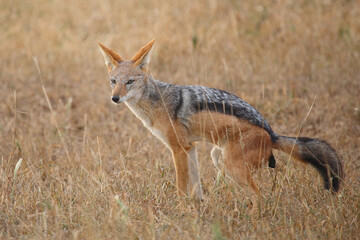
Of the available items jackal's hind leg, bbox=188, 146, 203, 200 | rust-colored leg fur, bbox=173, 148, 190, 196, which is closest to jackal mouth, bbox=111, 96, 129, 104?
rust-colored leg fur, bbox=173, 148, 190, 196

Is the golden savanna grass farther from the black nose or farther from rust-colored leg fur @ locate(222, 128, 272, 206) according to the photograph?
the black nose

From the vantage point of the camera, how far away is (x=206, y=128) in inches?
203

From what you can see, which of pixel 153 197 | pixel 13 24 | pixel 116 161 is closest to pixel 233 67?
pixel 116 161

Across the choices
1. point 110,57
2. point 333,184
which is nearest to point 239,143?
point 333,184

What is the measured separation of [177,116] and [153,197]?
0.95m

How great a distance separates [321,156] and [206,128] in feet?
4.16

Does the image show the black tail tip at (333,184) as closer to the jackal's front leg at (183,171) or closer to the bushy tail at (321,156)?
the bushy tail at (321,156)

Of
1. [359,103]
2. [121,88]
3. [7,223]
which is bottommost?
[359,103]

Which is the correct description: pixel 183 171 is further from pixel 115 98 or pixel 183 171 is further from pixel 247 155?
pixel 115 98

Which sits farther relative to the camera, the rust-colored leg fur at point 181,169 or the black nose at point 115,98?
the rust-colored leg fur at point 181,169

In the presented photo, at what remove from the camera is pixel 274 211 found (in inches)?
180

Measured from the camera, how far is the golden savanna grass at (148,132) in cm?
440

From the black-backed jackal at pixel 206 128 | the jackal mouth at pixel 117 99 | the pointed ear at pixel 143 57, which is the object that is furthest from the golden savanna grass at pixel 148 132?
the pointed ear at pixel 143 57

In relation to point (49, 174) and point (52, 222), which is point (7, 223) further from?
point (49, 174)
